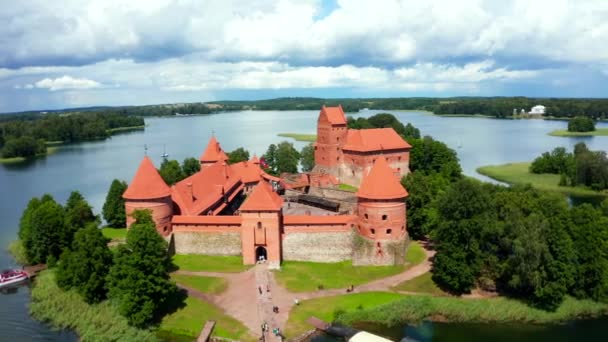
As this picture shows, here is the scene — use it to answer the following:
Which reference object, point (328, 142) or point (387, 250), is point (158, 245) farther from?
point (328, 142)

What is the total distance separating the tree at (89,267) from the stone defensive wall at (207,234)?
5.90 m

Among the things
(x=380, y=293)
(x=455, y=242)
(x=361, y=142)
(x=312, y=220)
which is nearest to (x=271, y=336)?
(x=380, y=293)

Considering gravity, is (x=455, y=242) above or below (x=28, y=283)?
above

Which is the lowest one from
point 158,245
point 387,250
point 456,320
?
point 456,320

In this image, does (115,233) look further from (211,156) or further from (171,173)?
(211,156)

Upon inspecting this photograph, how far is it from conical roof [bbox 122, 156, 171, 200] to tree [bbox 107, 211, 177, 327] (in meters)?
6.01

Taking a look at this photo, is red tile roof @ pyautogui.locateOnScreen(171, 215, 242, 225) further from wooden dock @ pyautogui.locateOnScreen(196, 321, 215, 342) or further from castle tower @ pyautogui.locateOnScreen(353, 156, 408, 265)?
wooden dock @ pyautogui.locateOnScreen(196, 321, 215, 342)

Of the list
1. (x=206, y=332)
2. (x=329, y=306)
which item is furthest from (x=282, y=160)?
(x=206, y=332)

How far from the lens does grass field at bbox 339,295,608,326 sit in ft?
78.2

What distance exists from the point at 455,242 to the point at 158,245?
53.5ft

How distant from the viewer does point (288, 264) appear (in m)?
29.6

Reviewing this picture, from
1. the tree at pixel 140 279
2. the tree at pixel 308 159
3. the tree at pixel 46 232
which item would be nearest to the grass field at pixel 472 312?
the tree at pixel 140 279

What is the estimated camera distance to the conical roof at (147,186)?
3002 centimetres

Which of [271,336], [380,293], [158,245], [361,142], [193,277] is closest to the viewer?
[271,336]
